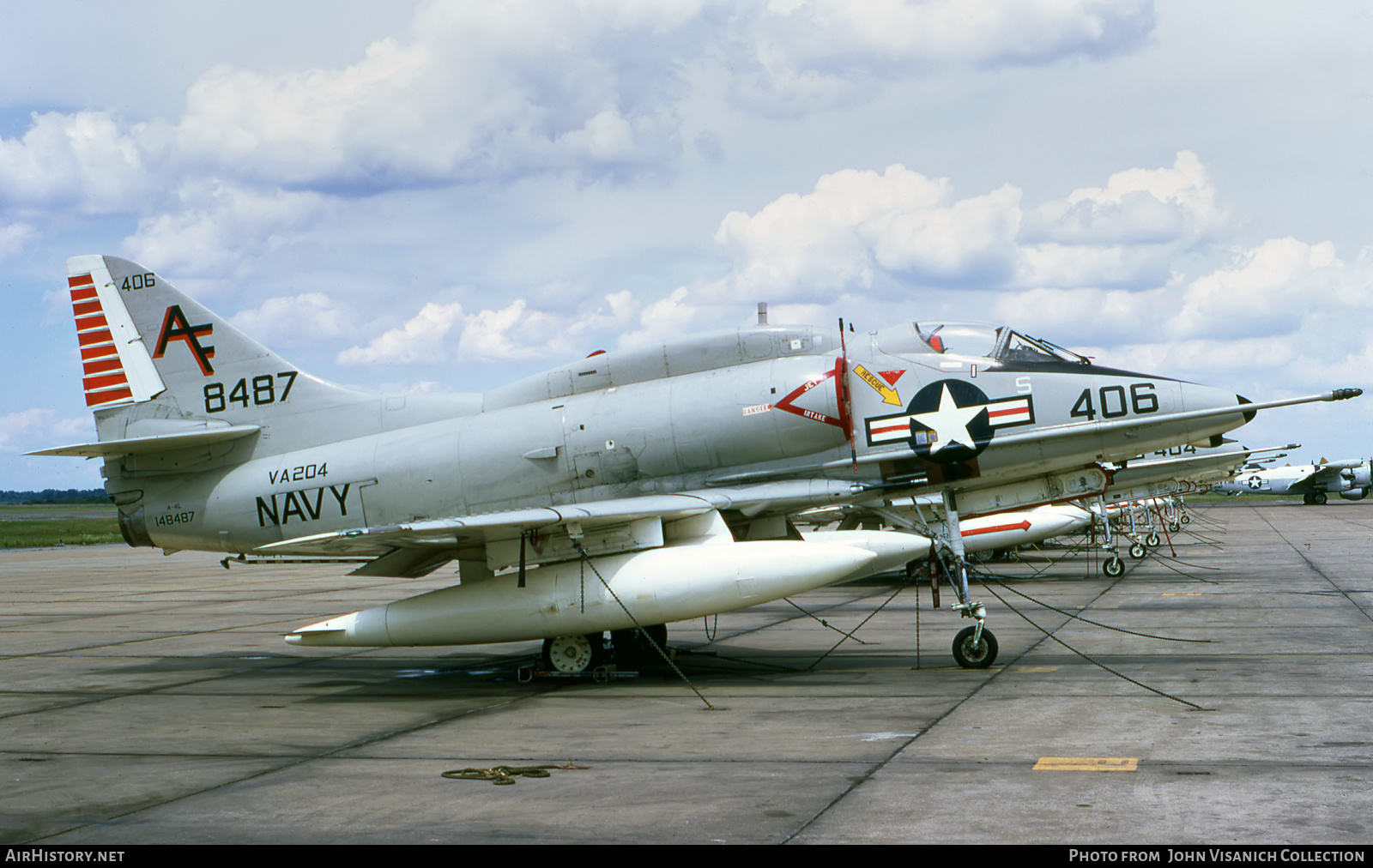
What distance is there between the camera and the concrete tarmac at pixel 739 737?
21.5 ft

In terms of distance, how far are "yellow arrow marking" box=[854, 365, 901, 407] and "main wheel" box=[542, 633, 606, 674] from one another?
152 inches

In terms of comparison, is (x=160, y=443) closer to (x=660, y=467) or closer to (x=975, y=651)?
(x=660, y=467)

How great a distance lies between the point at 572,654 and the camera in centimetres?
1277

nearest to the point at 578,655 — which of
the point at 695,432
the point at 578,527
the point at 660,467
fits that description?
the point at 578,527

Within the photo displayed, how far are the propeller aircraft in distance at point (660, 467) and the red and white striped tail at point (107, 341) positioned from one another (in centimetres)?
100

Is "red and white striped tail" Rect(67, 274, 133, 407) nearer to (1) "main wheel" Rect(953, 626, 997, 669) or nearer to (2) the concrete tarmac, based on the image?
(2) the concrete tarmac

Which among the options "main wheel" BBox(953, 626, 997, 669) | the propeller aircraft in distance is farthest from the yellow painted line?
"main wheel" BBox(953, 626, 997, 669)

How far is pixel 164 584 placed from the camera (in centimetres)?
3120

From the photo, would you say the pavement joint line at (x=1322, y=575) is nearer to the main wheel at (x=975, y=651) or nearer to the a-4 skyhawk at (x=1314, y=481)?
the main wheel at (x=975, y=651)

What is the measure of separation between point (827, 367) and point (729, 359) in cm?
112

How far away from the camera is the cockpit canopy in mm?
12484

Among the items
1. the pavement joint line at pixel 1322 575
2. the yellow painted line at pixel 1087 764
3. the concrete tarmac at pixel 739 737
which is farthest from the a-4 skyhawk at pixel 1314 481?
the yellow painted line at pixel 1087 764
